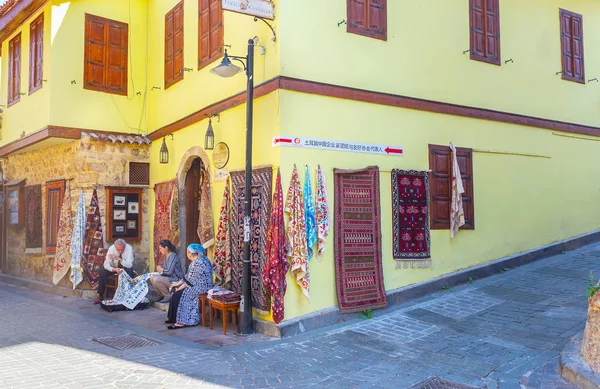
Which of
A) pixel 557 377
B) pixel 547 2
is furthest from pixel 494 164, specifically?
pixel 557 377

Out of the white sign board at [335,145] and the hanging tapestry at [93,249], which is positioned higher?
the white sign board at [335,145]

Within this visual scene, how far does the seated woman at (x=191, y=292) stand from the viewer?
8109 mm

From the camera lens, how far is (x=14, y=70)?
13.1m

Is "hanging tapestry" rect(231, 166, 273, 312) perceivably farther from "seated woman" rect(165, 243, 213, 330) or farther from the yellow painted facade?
"seated woman" rect(165, 243, 213, 330)

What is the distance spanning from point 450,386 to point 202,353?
3.02 metres

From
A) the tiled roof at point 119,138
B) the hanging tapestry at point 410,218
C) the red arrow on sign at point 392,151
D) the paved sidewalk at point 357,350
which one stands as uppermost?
the tiled roof at point 119,138

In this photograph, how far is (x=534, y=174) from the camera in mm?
10836

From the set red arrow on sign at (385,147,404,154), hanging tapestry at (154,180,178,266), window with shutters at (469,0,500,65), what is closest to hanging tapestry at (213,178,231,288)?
hanging tapestry at (154,180,178,266)

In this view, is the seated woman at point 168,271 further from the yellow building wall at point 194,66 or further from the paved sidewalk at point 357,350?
the yellow building wall at point 194,66

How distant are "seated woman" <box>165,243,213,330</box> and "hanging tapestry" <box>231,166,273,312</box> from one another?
1.57ft

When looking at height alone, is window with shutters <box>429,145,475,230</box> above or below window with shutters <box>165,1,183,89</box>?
below

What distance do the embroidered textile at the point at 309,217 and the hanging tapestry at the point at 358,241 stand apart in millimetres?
472

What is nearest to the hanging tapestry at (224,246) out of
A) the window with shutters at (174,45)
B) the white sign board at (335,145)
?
the white sign board at (335,145)

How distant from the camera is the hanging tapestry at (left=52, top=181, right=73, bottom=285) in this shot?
11.3m
